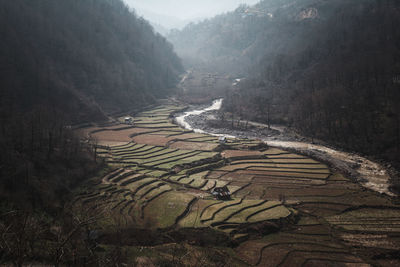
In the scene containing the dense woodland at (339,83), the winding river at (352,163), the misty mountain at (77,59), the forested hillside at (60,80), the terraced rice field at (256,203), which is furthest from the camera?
the misty mountain at (77,59)

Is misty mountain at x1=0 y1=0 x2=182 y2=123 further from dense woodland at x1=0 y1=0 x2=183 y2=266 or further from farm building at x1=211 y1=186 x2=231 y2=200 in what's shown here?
farm building at x1=211 y1=186 x2=231 y2=200

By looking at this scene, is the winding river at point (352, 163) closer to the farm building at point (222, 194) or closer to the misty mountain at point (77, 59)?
the farm building at point (222, 194)

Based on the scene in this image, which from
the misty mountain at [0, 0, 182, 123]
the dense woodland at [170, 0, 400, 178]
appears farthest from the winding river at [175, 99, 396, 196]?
the misty mountain at [0, 0, 182, 123]

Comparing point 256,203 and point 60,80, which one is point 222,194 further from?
point 60,80

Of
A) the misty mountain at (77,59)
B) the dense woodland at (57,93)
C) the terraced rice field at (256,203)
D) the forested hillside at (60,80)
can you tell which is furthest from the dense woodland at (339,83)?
the dense woodland at (57,93)

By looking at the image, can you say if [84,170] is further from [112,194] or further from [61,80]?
[61,80]
